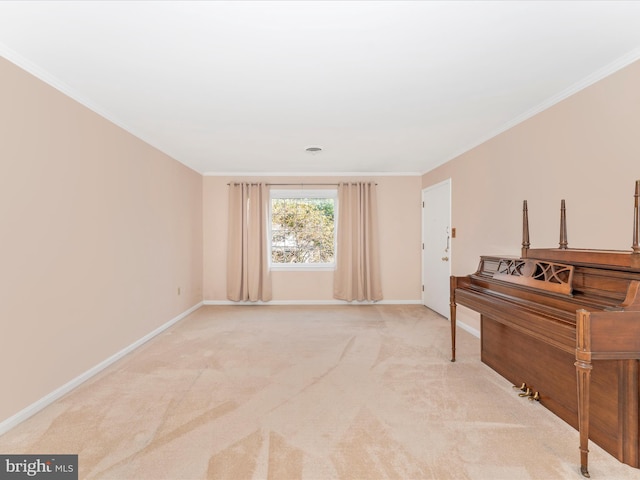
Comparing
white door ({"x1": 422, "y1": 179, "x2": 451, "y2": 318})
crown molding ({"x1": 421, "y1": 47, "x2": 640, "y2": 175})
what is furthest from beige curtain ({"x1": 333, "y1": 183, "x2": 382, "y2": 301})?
crown molding ({"x1": 421, "y1": 47, "x2": 640, "y2": 175})

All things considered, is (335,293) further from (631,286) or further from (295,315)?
(631,286)

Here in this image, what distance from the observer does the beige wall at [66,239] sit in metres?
2.08

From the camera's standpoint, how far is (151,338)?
3.84 m

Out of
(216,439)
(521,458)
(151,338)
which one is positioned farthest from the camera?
(151,338)

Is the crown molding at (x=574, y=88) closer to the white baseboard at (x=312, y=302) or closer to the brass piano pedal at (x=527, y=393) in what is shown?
the brass piano pedal at (x=527, y=393)

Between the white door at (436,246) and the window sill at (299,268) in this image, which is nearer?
the white door at (436,246)

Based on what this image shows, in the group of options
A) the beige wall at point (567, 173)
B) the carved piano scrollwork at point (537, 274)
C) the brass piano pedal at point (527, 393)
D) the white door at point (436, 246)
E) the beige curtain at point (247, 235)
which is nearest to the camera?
the carved piano scrollwork at point (537, 274)

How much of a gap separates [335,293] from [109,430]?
400cm

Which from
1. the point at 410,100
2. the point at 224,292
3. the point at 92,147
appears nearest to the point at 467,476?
the point at 410,100

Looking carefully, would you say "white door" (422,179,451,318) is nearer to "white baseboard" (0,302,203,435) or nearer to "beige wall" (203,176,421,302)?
"beige wall" (203,176,421,302)

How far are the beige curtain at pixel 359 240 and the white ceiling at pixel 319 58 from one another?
86.0 inches

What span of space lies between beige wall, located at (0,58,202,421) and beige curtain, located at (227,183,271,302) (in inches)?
64.6

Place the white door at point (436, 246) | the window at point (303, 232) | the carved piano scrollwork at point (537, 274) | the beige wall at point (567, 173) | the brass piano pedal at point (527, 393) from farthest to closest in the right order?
the window at point (303, 232), the white door at point (436, 246), the brass piano pedal at point (527, 393), the beige wall at point (567, 173), the carved piano scrollwork at point (537, 274)

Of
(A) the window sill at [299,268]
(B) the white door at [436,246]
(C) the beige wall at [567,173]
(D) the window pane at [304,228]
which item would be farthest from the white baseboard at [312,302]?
(C) the beige wall at [567,173]
